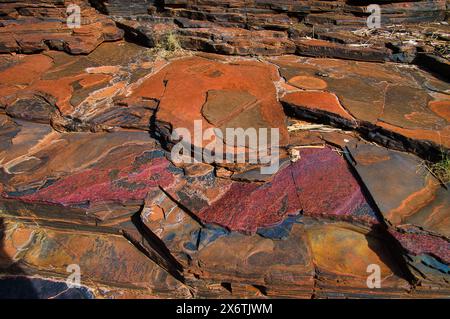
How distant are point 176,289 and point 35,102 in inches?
79.5

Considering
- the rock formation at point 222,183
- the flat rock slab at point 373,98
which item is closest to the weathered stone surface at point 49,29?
the rock formation at point 222,183

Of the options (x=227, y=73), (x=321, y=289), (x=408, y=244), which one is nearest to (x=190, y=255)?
(x=321, y=289)

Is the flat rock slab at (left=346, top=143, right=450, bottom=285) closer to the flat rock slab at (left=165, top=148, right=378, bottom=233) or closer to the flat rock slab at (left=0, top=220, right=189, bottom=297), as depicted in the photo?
the flat rock slab at (left=165, top=148, right=378, bottom=233)

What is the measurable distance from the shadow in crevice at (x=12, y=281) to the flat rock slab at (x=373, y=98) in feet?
7.18

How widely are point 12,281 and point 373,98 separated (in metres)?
2.95

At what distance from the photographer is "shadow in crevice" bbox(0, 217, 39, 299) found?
2035 mm

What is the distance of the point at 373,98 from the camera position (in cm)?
276

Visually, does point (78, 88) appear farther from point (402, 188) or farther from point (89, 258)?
point (402, 188)

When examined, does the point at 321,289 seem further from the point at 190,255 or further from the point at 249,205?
the point at 190,255

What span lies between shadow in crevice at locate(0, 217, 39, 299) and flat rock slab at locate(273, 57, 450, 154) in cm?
219

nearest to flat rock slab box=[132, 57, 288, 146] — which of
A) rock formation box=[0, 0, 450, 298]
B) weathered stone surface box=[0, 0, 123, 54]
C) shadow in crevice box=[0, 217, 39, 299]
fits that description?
rock formation box=[0, 0, 450, 298]

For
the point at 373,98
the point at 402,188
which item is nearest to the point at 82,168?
the point at 402,188

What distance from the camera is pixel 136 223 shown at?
2178 millimetres

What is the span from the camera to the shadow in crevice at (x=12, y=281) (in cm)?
204
